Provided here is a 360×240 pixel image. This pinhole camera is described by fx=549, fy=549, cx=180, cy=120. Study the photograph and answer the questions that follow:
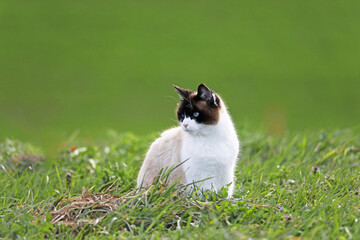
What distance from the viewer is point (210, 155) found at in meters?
5.09

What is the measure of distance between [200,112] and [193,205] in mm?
897

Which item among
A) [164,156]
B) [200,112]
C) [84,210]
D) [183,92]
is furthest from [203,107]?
[84,210]

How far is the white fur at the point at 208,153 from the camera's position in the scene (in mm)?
5082

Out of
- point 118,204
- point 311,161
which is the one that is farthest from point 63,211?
point 311,161

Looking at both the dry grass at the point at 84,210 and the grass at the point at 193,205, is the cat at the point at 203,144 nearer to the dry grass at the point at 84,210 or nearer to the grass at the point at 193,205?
the grass at the point at 193,205

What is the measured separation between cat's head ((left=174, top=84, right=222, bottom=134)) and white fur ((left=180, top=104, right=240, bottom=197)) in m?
0.02

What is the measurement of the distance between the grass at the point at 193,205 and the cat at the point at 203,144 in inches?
10.4

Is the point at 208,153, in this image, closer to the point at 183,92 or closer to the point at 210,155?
the point at 210,155

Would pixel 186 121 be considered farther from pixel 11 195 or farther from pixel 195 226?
pixel 11 195

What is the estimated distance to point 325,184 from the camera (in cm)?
545

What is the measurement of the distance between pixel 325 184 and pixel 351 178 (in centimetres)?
27

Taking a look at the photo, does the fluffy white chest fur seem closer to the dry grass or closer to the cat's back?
the cat's back

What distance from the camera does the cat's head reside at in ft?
16.4

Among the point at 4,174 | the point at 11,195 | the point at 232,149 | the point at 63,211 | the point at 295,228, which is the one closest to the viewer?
the point at 295,228
